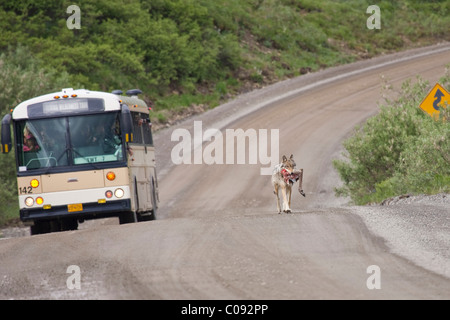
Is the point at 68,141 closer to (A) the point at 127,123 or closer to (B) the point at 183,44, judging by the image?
(A) the point at 127,123

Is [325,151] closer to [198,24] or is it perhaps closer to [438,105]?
[438,105]

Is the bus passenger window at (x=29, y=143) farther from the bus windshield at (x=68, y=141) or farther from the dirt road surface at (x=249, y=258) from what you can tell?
the dirt road surface at (x=249, y=258)

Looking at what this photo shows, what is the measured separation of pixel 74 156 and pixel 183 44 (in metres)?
26.5

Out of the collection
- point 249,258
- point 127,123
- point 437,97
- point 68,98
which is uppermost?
point 68,98

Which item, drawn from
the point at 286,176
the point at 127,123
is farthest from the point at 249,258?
the point at 127,123

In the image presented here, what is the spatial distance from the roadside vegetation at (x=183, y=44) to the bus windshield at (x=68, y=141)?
1002cm

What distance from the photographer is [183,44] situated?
1678 inches

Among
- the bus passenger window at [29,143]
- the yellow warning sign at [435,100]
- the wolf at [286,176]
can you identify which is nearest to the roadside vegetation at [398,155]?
the yellow warning sign at [435,100]

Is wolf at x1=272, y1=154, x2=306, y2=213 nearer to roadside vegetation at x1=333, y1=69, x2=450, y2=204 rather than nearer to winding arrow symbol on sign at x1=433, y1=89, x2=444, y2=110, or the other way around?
roadside vegetation at x1=333, y1=69, x2=450, y2=204

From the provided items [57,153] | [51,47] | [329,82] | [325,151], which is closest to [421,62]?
[329,82]

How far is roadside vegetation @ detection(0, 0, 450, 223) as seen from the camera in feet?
121

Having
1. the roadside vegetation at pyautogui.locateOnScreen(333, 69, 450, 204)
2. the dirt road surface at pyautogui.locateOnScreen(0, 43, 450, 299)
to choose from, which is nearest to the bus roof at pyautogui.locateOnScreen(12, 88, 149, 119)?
the dirt road surface at pyautogui.locateOnScreen(0, 43, 450, 299)

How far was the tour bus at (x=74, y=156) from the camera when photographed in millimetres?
A: 16719

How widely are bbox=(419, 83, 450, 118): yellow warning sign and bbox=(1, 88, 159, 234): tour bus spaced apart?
8.36 meters
